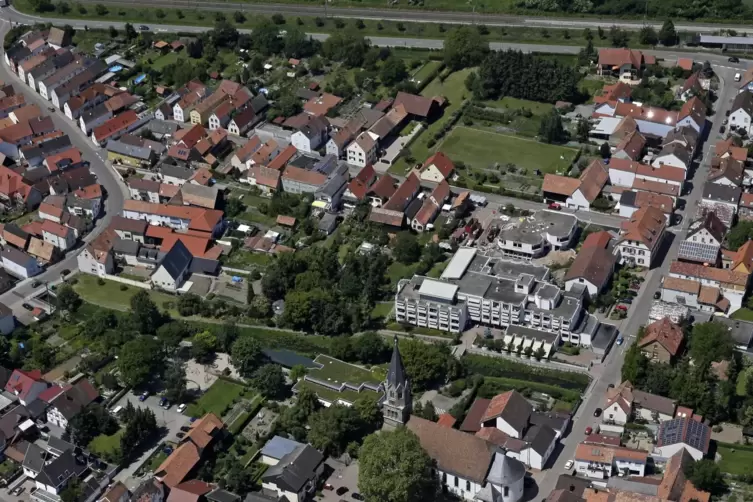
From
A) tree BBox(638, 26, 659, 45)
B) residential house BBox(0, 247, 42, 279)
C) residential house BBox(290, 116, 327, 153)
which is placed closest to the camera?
residential house BBox(0, 247, 42, 279)

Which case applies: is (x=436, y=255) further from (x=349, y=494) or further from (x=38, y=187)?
(x=38, y=187)

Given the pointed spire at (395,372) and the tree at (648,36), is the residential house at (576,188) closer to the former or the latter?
the tree at (648,36)

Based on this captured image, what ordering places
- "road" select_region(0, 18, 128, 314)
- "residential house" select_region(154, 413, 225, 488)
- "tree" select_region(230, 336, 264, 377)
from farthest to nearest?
"road" select_region(0, 18, 128, 314) < "tree" select_region(230, 336, 264, 377) < "residential house" select_region(154, 413, 225, 488)

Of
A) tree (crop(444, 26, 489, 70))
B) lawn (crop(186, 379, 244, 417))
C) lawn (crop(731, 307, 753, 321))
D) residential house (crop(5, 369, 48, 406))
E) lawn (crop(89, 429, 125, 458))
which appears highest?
tree (crop(444, 26, 489, 70))

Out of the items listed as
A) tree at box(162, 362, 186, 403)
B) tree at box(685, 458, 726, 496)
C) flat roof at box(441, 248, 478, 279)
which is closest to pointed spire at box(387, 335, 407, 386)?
tree at box(162, 362, 186, 403)

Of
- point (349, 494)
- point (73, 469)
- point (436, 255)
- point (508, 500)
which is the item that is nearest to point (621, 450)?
point (508, 500)

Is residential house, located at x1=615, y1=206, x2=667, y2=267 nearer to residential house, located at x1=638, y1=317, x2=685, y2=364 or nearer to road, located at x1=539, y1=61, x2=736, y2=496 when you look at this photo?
road, located at x1=539, y1=61, x2=736, y2=496

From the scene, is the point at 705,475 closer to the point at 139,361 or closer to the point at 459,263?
the point at 459,263

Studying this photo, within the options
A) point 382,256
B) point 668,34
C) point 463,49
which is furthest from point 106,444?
point 668,34
